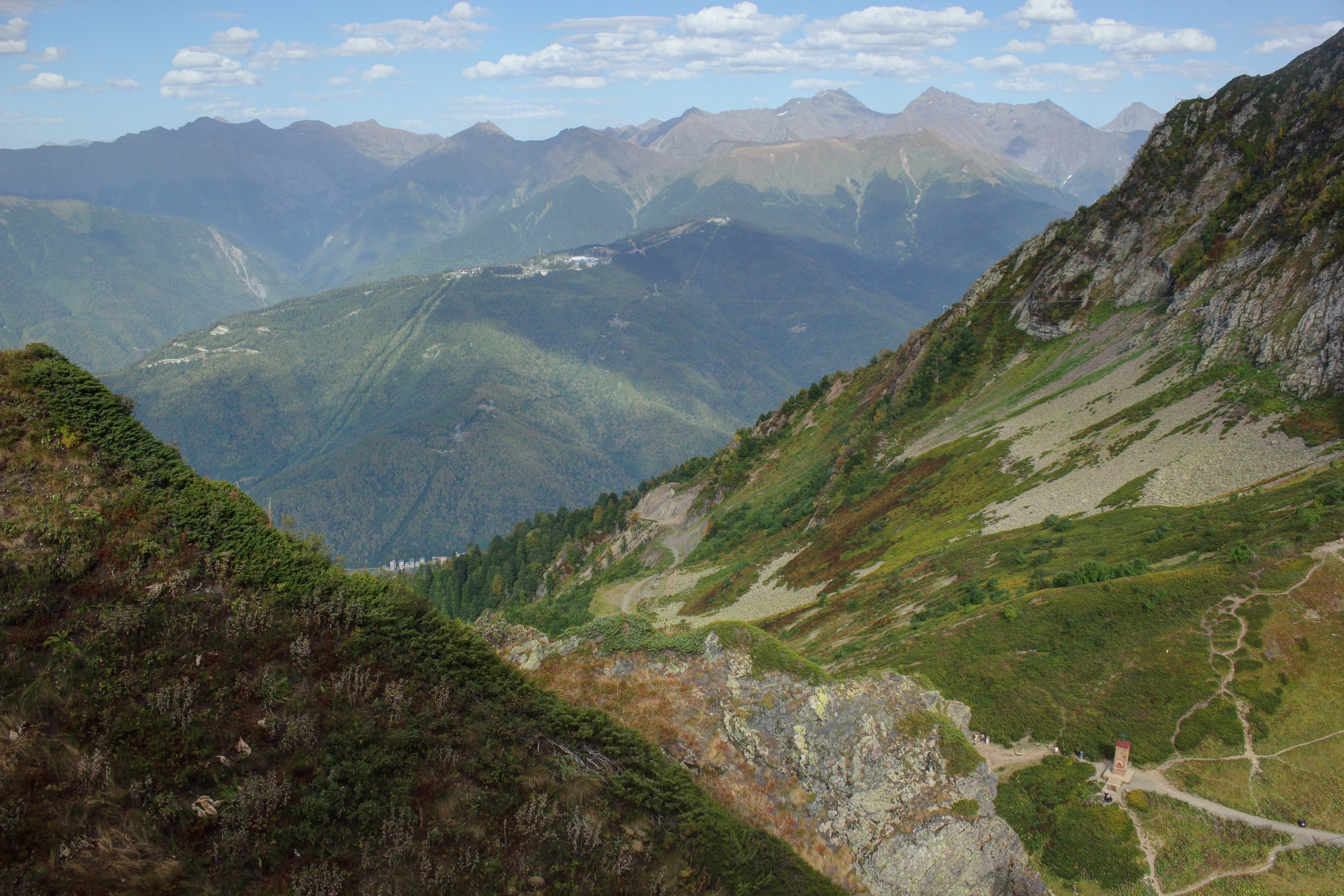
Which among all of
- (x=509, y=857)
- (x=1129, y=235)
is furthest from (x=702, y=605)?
(x=1129, y=235)

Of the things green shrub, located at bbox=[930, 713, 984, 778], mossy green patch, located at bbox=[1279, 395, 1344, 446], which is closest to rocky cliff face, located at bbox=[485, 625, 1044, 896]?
green shrub, located at bbox=[930, 713, 984, 778]

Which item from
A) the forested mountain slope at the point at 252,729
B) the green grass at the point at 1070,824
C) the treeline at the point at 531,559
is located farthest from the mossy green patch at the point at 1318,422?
the treeline at the point at 531,559

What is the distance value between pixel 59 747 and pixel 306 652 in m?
3.58

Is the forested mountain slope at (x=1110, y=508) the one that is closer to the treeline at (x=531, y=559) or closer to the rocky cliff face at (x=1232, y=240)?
the rocky cliff face at (x=1232, y=240)

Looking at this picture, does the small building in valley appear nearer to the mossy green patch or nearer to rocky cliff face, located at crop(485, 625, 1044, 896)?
rocky cliff face, located at crop(485, 625, 1044, 896)

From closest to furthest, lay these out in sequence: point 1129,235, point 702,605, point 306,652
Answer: point 306,652 → point 702,605 → point 1129,235

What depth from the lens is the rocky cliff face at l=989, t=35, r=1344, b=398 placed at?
3988 cm

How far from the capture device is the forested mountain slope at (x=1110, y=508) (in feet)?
70.4

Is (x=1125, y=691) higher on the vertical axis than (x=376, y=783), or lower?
lower

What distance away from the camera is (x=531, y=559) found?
350 feet

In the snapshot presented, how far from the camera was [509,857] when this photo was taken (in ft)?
40.6

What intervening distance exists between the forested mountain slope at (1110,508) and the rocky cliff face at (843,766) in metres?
6.42

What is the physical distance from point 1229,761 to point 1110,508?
18.4 m

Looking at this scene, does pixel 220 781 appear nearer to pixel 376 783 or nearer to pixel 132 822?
pixel 132 822
